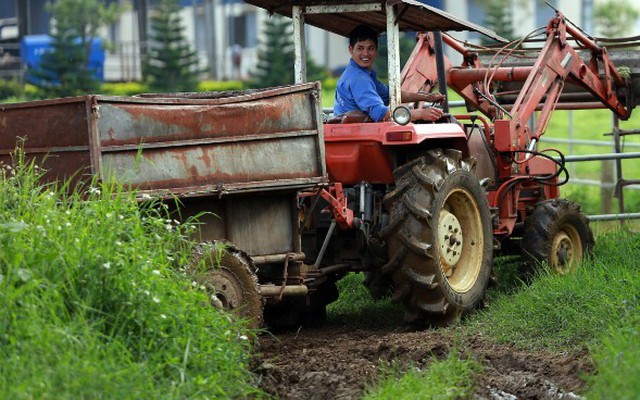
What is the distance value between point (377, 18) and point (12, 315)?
482 cm

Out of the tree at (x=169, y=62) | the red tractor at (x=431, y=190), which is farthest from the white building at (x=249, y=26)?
the red tractor at (x=431, y=190)

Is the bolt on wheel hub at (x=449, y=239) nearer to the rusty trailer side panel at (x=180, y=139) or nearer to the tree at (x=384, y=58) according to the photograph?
the rusty trailer side panel at (x=180, y=139)

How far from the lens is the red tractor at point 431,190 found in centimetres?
1012

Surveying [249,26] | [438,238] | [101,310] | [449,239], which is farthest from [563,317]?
[249,26]

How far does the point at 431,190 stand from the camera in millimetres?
10117

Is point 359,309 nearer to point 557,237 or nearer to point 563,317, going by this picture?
point 557,237

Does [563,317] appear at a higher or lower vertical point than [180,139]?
lower

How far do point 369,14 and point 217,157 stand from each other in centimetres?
228

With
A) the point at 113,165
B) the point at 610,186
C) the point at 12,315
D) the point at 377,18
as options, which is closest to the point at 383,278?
the point at 377,18

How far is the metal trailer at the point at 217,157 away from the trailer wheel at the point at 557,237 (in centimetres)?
274

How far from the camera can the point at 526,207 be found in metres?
12.5

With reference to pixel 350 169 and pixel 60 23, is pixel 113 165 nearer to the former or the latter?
pixel 350 169

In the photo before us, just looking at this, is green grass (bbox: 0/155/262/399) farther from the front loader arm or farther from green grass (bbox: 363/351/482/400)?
the front loader arm

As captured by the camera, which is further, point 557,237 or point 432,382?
point 557,237
